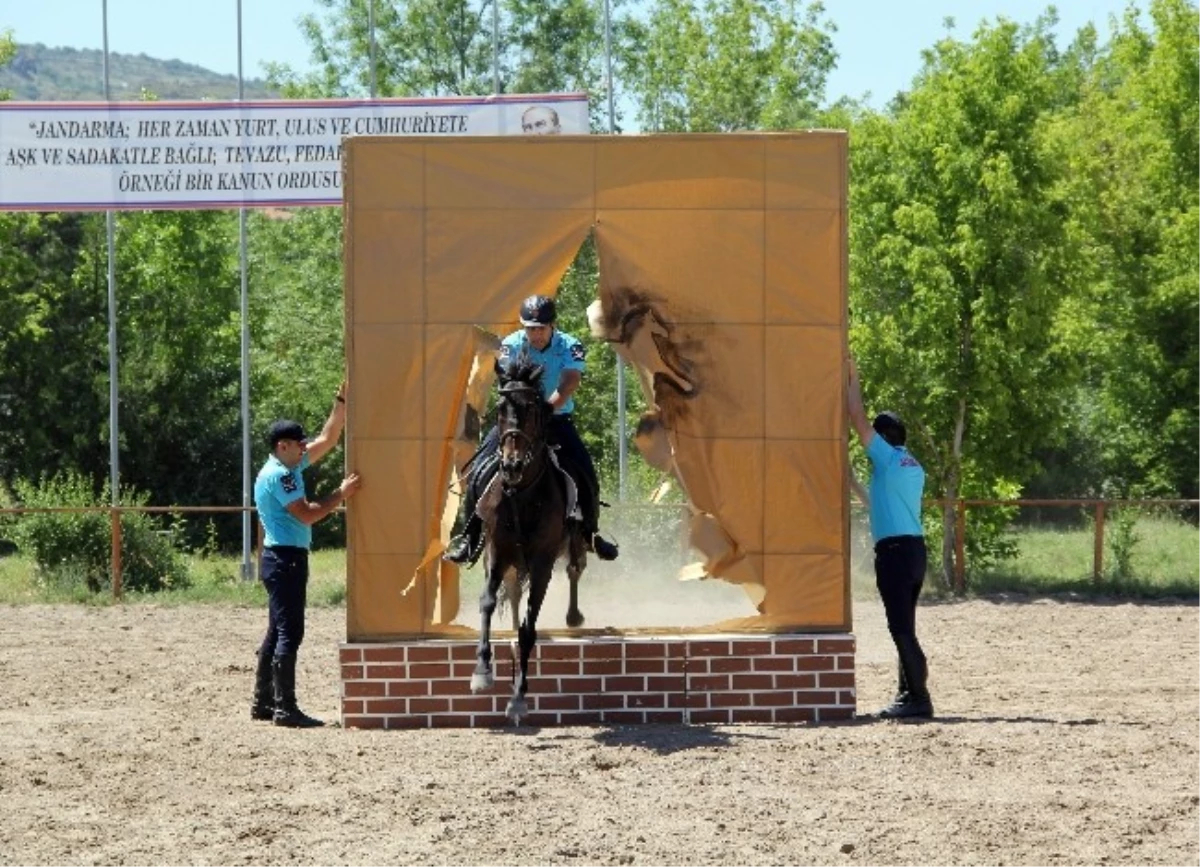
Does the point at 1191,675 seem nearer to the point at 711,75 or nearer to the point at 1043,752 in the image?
the point at 1043,752

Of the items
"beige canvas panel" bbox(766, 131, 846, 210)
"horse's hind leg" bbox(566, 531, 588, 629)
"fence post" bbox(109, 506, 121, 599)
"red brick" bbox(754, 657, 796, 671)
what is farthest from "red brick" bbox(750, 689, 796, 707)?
"fence post" bbox(109, 506, 121, 599)

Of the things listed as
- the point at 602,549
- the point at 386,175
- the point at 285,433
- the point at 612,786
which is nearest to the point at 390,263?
the point at 386,175

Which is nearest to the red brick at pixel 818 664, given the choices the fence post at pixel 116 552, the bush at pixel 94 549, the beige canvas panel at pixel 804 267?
the beige canvas panel at pixel 804 267

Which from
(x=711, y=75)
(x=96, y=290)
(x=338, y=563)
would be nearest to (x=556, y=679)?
(x=338, y=563)

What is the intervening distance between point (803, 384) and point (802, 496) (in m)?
0.66

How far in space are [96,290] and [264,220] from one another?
7408mm

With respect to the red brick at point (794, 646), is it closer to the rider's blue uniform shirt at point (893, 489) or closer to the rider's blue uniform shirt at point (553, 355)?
the rider's blue uniform shirt at point (893, 489)

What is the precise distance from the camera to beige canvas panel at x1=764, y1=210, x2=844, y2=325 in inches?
471

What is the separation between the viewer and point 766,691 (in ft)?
39.3

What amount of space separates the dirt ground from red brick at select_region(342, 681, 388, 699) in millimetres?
264

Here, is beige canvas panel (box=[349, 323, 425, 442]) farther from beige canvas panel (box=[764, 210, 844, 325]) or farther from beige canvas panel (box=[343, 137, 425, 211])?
beige canvas panel (box=[764, 210, 844, 325])

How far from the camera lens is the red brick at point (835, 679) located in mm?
12000

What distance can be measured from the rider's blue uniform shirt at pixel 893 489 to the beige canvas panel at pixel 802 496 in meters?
0.26

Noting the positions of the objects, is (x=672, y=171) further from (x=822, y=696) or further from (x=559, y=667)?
(x=822, y=696)
